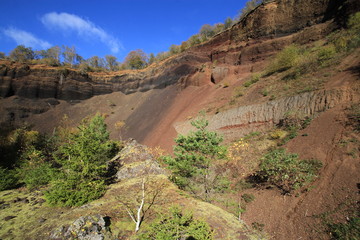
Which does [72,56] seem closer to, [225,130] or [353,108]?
[225,130]

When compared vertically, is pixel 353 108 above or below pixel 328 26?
below

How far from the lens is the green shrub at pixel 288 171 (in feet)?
27.2

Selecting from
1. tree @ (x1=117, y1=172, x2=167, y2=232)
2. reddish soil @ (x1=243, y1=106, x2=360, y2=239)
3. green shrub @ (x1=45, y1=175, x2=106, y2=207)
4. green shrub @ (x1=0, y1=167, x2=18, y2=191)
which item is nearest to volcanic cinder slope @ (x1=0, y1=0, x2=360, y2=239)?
reddish soil @ (x1=243, y1=106, x2=360, y2=239)

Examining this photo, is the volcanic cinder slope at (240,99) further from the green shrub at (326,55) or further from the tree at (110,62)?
the tree at (110,62)

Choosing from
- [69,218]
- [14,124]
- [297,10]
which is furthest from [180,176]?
[14,124]

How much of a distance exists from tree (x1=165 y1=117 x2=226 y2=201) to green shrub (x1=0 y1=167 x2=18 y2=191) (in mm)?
12929

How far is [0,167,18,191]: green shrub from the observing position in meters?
11.9

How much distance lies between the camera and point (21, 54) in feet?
156

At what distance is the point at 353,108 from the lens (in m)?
9.45

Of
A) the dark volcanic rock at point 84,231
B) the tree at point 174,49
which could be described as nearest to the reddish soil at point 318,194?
the dark volcanic rock at point 84,231

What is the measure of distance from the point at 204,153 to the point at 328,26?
81.4 feet

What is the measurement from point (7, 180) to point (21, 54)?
178 feet

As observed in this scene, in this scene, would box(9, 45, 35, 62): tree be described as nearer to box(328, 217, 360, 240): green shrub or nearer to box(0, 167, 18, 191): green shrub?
box(0, 167, 18, 191): green shrub

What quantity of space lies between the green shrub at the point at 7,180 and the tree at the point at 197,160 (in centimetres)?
1293
